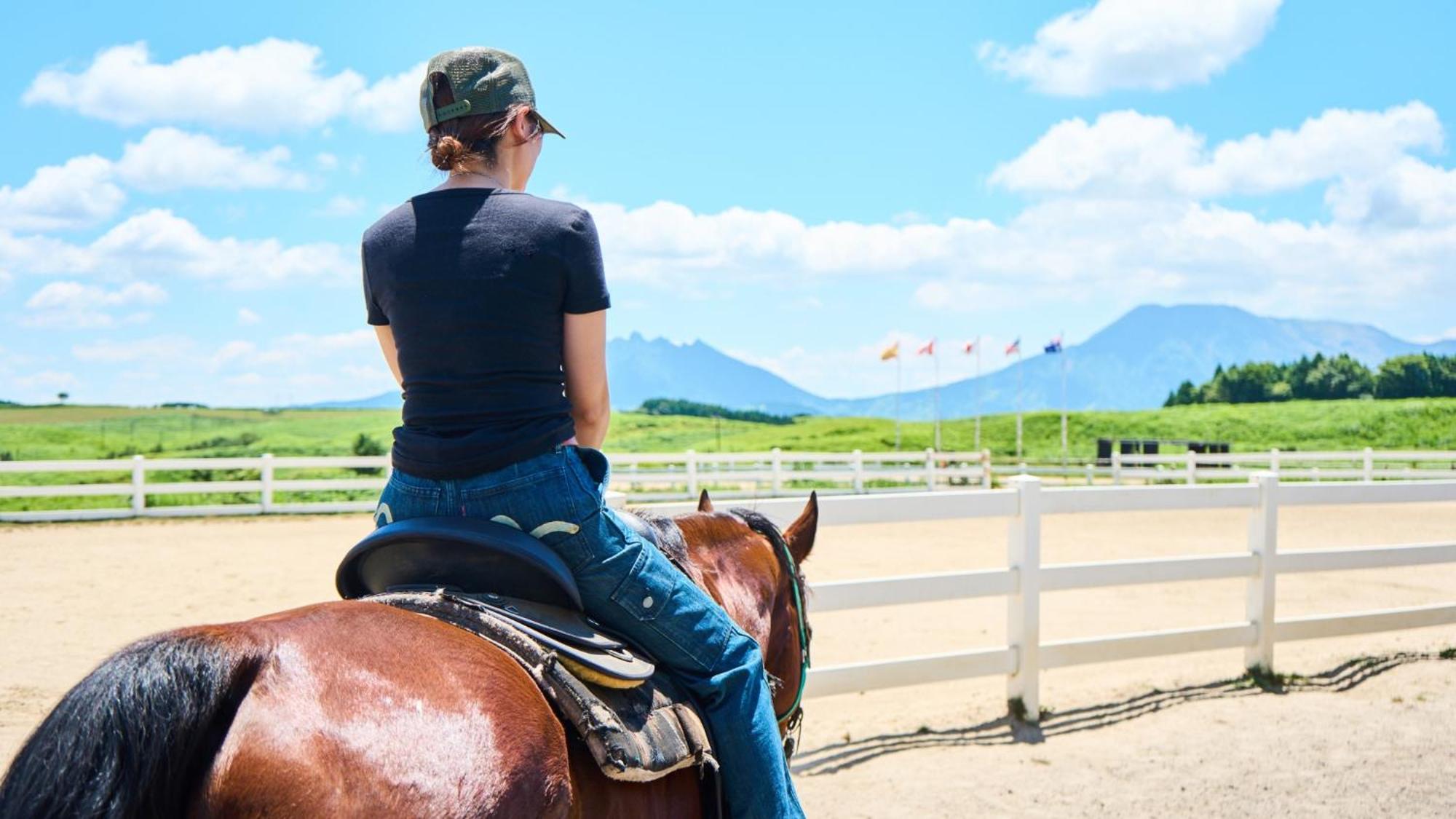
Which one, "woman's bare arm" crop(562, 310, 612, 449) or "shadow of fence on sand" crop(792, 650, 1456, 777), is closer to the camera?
"woman's bare arm" crop(562, 310, 612, 449)

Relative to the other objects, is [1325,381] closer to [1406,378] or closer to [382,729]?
[1406,378]

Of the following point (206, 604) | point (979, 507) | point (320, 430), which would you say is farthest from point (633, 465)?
point (320, 430)

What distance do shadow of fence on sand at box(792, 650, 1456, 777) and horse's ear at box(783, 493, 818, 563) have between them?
2.34 metres

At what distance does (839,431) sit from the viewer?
2362 inches

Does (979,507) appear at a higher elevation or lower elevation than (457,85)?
lower

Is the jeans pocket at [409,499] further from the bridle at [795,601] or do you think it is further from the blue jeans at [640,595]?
the bridle at [795,601]

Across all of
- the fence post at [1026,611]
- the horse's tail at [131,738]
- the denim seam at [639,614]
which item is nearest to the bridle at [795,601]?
the denim seam at [639,614]

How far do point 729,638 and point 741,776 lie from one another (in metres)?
0.29

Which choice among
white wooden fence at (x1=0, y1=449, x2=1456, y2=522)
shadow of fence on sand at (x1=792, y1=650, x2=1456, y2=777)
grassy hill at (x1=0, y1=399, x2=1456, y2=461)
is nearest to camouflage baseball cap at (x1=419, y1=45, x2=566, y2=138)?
shadow of fence on sand at (x1=792, y1=650, x2=1456, y2=777)

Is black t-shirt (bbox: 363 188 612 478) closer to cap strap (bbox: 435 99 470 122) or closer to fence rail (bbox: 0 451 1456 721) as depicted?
cap strap (bbox: 435 99 470 122)

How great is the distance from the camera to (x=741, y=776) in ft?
→ 7.36

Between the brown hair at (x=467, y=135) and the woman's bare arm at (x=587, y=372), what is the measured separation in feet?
1.32

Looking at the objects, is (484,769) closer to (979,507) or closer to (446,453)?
(446,453)

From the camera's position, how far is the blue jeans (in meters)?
2.05
